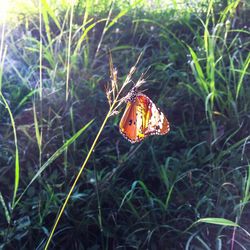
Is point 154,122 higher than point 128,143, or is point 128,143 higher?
point 154,122

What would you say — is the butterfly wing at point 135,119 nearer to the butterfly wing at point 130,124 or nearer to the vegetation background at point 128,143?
the butterfly wing at point 130,124

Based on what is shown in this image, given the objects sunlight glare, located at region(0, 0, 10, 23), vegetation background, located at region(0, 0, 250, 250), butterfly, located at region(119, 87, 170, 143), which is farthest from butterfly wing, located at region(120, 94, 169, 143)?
sunlight glare, located at region(0, 0, 10, 23)

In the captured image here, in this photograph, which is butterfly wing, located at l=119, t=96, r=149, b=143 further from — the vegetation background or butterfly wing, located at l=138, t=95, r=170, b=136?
the vegetation background

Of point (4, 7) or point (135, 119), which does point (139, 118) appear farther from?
point (4, 7)

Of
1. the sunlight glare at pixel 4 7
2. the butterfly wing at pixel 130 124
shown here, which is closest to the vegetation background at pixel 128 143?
the sunlight glare at pixel 4 7

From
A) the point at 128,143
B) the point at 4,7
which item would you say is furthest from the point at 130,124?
the point at 4,7

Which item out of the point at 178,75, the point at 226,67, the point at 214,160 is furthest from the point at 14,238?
the point at 226,67

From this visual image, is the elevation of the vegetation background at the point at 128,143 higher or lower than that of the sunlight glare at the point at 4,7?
lower
